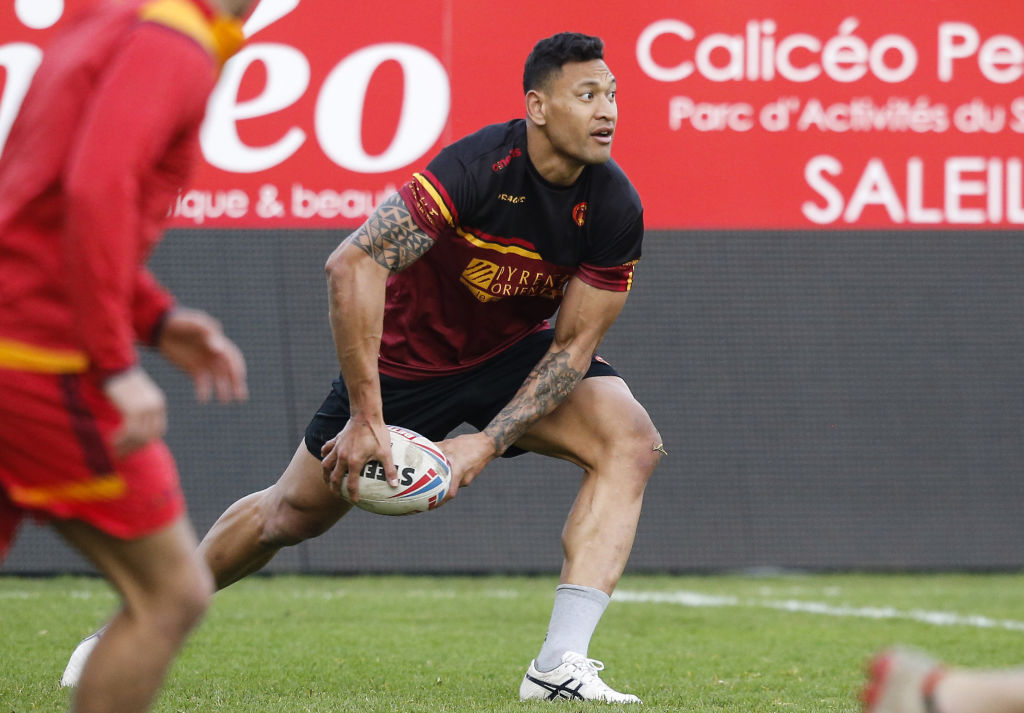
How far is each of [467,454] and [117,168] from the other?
7.18ft

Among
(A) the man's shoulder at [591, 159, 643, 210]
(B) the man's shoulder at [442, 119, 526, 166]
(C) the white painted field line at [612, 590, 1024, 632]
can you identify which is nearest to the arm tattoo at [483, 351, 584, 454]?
(A) the man's shoulder at [591, 159, 643, 210]

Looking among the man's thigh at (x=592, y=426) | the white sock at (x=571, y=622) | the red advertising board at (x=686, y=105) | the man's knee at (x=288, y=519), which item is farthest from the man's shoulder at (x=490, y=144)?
the red advertising board at (x=686, y=105)

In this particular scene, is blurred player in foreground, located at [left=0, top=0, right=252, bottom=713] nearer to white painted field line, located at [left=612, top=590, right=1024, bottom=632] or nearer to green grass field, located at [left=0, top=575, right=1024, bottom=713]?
green grass field, located at [left=0, top=575, right=1024, bottom=713]

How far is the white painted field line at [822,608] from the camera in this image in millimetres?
6086

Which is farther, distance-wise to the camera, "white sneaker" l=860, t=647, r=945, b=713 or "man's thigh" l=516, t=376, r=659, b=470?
"man's thigh" l=516, t=376, r=659, b=470

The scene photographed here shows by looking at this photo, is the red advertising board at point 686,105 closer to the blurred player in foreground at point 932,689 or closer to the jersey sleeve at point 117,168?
the jersey sleeve at point 117,168

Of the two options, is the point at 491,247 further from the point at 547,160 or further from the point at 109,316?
the point at 109,316

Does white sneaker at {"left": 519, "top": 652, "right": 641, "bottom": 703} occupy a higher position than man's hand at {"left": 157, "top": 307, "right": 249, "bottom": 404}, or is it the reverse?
man's hand at {"left": 157, "top": 307, "right": 249, "bottom": 404}

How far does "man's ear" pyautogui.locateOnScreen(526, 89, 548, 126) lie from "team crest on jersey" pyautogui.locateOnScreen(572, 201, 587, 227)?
0.91ft

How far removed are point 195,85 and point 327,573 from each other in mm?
5660

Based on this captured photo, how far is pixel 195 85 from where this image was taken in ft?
7.22

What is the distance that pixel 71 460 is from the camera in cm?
226

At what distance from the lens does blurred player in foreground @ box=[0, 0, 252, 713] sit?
2.12 metres

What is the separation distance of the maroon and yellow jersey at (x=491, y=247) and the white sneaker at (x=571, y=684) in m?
1.05
